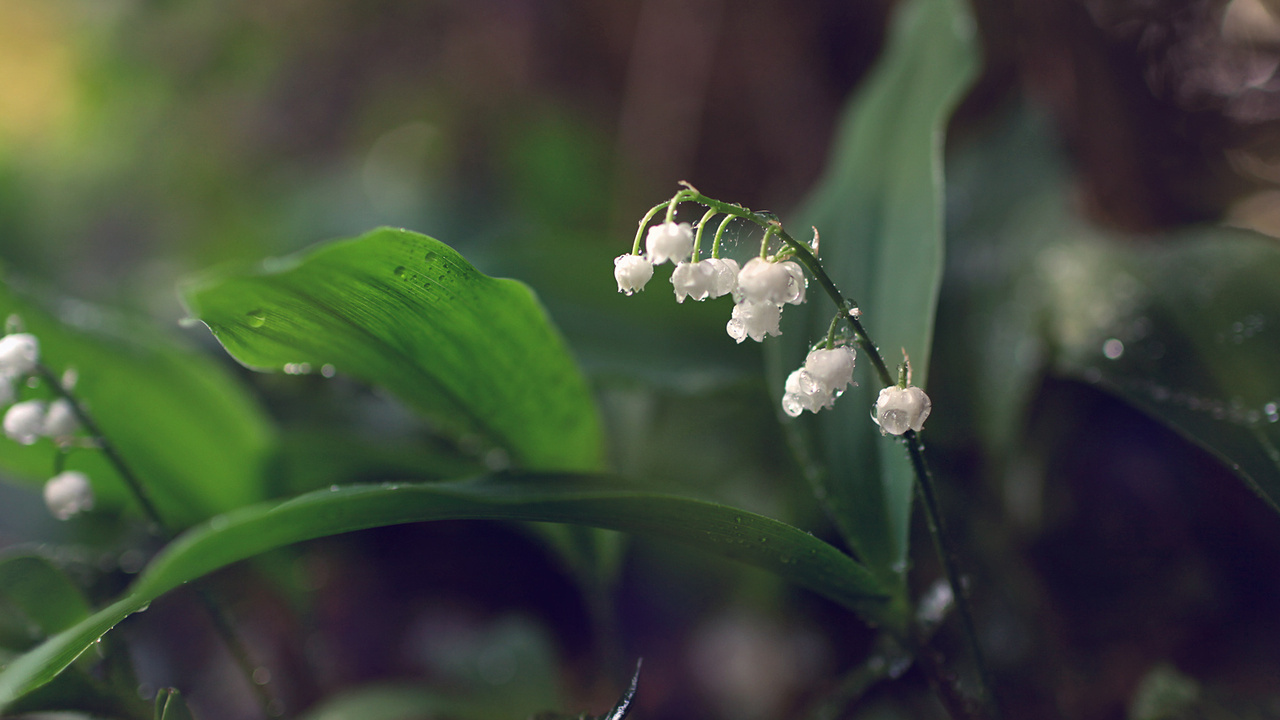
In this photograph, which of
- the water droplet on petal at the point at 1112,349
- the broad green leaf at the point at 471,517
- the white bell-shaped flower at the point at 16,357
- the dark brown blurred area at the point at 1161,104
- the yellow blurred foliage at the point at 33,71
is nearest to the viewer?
the broad green leaf at the point at 471,517

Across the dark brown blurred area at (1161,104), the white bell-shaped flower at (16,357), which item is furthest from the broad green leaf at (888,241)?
the white bell-shaped flower at (16,357)

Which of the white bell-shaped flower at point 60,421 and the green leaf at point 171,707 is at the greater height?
the white bell-shaped flower at point 60,421

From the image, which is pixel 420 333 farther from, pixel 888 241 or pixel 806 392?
pixel 888 241

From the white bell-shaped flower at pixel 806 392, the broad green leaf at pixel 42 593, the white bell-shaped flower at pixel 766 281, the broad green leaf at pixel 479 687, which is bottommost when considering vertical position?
the broad green leaf at pixel 479 687

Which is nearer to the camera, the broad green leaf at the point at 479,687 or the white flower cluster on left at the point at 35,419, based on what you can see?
the white flower cluster on left at the point at 35,419

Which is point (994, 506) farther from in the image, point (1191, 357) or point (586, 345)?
point (586, 345)

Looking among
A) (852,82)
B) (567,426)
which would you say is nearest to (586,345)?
(567,426)

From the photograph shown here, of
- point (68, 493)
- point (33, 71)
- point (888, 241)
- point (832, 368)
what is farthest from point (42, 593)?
point (33, 71)

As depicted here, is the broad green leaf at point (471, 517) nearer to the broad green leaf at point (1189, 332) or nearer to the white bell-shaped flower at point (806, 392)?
the white bell-shaped flower at point (806, 392)
